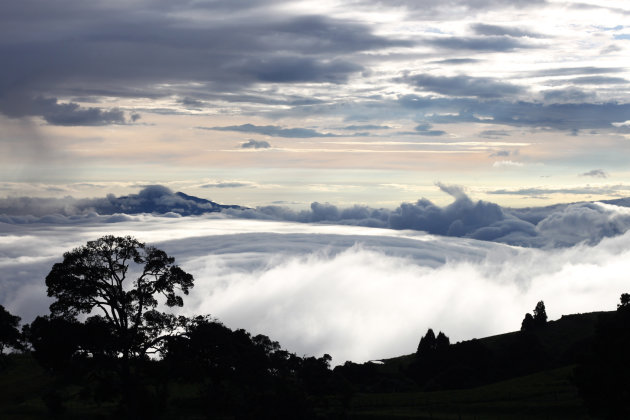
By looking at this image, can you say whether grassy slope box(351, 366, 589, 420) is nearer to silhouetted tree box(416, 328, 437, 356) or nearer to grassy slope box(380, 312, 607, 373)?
silhouetted tree box(416, 328, 437, 356)

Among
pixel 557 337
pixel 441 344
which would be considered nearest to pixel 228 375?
pixel 441 344

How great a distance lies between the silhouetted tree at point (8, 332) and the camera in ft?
370

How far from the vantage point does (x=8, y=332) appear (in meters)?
113

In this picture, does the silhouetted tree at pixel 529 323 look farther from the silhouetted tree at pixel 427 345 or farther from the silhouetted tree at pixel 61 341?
the silhouetted tree at pixel 61 341

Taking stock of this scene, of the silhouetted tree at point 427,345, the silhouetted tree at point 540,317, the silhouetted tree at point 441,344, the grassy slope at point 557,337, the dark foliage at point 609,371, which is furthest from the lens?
the silhouetted tree at point 540,317

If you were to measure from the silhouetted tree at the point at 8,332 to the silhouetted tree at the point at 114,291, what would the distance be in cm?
7114

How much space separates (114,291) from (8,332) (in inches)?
2928

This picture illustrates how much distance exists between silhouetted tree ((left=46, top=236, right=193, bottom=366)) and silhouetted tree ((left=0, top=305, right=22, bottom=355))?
7114cm

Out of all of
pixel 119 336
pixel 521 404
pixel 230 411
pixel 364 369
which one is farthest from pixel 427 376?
pixel 119 336

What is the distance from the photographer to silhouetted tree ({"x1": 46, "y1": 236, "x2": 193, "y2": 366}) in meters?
51.2

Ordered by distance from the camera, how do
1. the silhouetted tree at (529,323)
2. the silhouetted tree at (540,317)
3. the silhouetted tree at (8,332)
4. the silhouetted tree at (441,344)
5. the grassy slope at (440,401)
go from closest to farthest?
the grassy slope at (440,401) → the silhouetted tree at (8,332) → the silhouetted tree at (441,344) → the silhouetted tree at (529,323) → the silhouetted tree at (540,317)

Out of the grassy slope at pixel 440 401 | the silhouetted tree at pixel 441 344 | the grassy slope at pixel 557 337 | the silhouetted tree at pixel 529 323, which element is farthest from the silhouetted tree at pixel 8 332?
the silhouetted tree at pixel 529 323

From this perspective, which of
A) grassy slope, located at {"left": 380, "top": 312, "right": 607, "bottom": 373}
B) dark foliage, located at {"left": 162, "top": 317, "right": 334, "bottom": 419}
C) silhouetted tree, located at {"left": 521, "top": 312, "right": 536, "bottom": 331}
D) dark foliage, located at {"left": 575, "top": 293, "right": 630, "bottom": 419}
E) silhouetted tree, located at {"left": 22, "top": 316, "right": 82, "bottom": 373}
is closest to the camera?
dark foliage, located at {"left": 575, "top": 293, "right": 630, "bottom": 419}

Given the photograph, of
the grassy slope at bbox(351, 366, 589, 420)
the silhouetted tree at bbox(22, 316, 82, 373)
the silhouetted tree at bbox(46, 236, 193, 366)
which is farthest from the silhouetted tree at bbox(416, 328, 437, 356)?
the silhouetted tree at bbox(22, 316, 82, 373)
